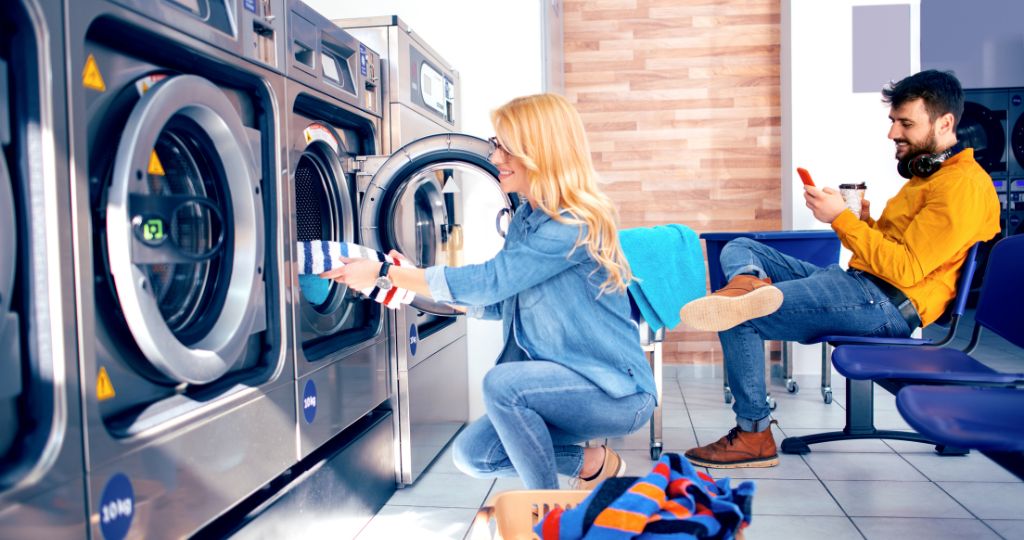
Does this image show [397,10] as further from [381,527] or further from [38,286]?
[38,286]

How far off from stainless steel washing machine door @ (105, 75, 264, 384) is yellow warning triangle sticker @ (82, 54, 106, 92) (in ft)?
0.20

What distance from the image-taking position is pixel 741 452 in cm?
276

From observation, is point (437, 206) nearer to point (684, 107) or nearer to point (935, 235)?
point (935, 235)

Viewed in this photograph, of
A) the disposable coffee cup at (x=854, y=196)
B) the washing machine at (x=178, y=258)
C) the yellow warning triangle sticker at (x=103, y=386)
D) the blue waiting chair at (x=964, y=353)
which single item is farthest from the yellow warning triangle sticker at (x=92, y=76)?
the disposable coffee cup at (x=854, y=196)

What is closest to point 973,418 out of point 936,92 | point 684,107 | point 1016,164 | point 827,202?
point 827,202

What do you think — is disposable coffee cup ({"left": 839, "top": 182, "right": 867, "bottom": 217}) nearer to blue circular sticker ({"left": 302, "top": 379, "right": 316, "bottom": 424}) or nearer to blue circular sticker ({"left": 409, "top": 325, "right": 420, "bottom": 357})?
blue circular sticker ({"left": 409, "top": 325, "right": 420, "bottom": 357})

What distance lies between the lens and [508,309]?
1.88 m

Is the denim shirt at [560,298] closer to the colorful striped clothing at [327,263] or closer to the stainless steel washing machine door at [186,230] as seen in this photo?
the colorful striped clothing at [327,263]

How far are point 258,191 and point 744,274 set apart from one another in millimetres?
1681

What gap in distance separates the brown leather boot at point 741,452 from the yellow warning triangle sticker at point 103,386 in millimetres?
2021

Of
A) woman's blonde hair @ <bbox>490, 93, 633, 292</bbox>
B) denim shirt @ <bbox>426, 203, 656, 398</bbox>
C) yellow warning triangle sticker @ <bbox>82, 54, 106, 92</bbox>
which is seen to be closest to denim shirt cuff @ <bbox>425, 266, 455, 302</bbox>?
denim shirt @ <bbox>426, 203, 656, 398</bbox>

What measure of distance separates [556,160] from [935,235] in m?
1.41

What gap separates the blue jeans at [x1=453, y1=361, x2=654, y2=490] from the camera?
1712 millimetres

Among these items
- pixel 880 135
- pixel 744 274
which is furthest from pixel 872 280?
pixel 880 135
